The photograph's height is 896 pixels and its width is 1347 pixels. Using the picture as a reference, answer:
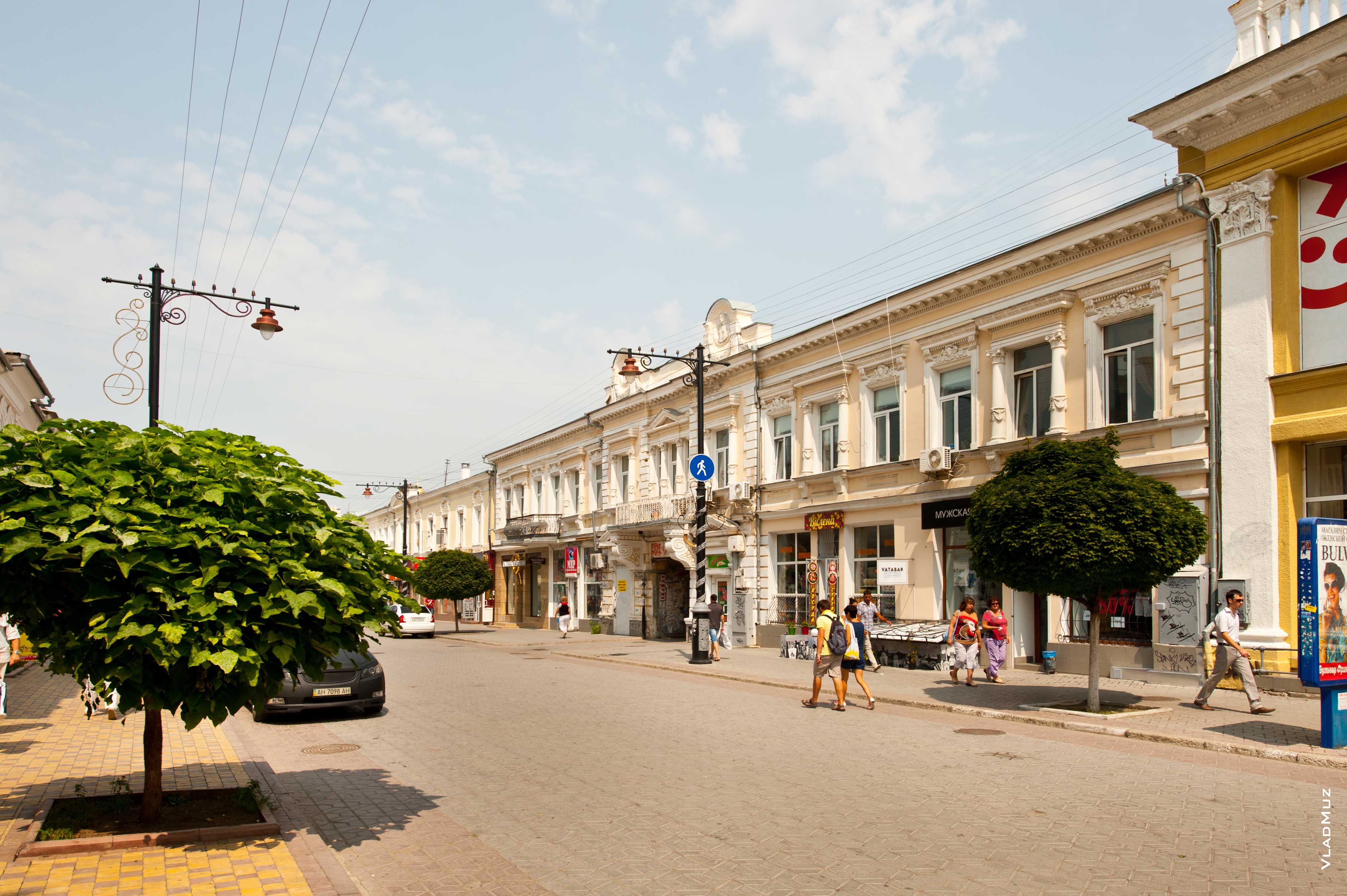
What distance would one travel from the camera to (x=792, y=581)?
90.2 feet

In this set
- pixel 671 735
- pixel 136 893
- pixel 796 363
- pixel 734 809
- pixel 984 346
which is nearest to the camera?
pixel 136 893

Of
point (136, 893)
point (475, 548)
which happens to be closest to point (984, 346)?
point (136, 893)

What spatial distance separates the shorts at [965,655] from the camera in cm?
1770

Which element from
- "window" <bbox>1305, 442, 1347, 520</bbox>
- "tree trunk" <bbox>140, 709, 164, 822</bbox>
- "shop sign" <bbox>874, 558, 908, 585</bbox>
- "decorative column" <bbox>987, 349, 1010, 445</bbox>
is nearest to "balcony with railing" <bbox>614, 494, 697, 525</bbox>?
"shop sign" <bbox>874, 558, 908, 585</bbox>

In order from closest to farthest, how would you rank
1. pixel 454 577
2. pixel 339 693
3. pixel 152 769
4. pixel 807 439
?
pixel 152 769, pixel 339 693, pixel 807 439, pixel 454 577

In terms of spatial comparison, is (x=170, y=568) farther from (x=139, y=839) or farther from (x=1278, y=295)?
(x=1278, y=295)

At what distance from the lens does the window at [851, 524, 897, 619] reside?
2341 centimetres

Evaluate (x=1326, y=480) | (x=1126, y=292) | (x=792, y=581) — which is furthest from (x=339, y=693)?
(x=792, y=581)

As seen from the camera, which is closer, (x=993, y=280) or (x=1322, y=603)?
(x=1322, y=603)

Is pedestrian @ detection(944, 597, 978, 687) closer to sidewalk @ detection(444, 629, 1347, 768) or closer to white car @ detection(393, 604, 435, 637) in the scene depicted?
sidewalk @ detection(444, 629, 1347, 768)

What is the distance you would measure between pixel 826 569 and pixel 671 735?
14.0m

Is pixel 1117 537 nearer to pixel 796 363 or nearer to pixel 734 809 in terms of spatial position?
pixel 734 809

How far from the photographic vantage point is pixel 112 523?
20.2 feet

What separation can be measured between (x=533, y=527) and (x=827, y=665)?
29717mm
